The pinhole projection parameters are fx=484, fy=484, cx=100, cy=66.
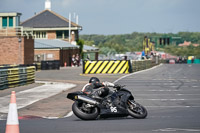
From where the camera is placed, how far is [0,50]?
186 feet

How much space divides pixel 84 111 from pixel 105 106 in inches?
22.2

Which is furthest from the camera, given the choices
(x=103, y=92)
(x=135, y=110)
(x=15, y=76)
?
(x=15, y=76)

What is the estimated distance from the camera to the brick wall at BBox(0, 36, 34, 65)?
184ft

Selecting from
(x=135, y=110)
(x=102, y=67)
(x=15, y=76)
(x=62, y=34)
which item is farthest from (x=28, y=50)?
(x=135, y=110)

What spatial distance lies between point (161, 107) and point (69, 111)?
10.8 feet

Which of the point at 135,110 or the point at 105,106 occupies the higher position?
the point at 105,106

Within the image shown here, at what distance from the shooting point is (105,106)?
488 inches

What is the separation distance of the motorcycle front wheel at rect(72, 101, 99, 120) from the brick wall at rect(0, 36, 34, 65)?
44468 millimetres

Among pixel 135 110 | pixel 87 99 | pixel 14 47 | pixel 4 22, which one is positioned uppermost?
pixel 4 22

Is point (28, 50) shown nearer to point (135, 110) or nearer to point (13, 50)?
point (13, 50)

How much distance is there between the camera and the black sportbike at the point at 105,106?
12094 millimetres

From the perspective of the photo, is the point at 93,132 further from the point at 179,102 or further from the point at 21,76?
the point at 21,76

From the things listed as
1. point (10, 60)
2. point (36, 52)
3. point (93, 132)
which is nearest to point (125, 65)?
point (10, 60)

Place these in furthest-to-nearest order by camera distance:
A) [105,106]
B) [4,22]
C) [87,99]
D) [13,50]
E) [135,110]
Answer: [4,22]
[13,50]
[135,110]
[105,106]
[87,99]
